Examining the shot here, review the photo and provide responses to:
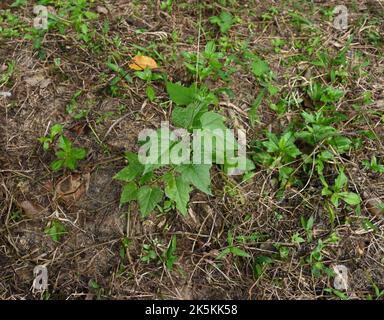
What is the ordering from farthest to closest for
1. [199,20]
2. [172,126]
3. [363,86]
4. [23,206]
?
[199,20] → [363,86] → [172,126] → [23,206]

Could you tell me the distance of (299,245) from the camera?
1951 millimetres

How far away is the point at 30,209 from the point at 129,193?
0.51 m

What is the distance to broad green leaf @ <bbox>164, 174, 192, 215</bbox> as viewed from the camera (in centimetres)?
176

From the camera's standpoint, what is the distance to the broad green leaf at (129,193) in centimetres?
186

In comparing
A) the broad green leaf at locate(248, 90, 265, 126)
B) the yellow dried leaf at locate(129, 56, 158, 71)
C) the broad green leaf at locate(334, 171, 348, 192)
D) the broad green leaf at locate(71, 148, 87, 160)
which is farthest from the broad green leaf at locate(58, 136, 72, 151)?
the broad green leaf at locate(334, 171, 348, 192)

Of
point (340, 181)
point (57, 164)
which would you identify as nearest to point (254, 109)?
point (340, 181)

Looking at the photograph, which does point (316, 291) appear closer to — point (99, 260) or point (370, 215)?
point (370, 215)

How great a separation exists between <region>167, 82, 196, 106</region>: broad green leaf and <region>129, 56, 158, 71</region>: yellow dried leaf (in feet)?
1.77

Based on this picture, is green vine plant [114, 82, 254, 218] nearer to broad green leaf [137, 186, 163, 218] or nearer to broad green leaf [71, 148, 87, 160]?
broad green leaf [137, 186, 163, 218]

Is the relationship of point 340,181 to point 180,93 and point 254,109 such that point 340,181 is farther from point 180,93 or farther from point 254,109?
point 180,93

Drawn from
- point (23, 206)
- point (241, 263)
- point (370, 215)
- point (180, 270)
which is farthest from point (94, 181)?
point (370, 215)

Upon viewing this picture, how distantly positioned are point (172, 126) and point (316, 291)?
1046 millimetres

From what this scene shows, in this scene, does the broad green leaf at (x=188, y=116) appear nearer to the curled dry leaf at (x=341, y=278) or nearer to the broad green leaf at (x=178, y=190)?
the broad green leaf at (x=178, y=190)
